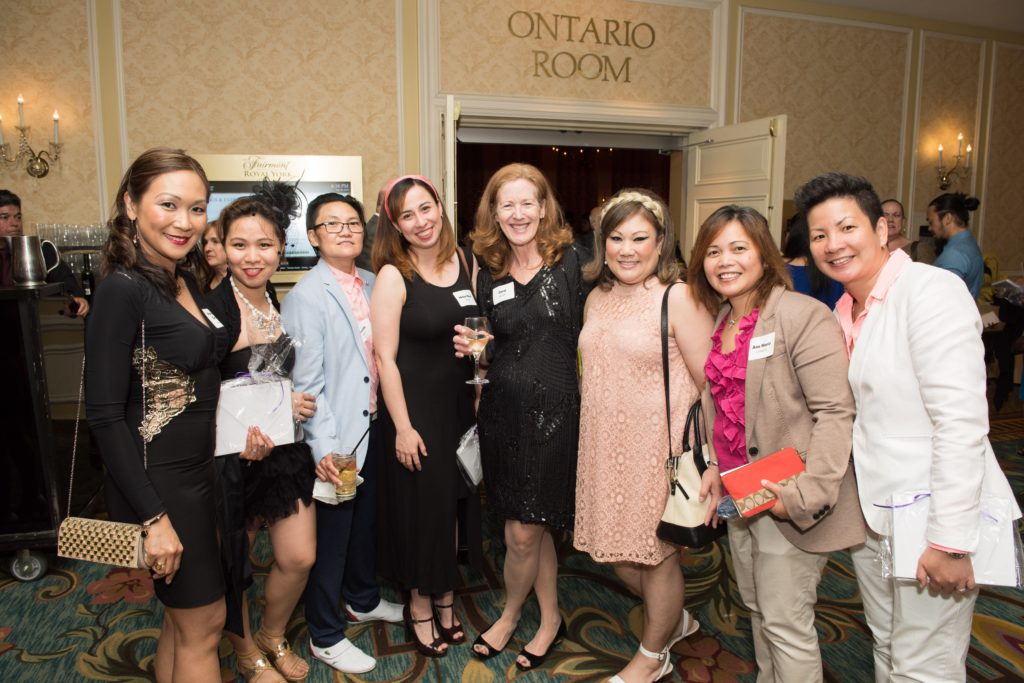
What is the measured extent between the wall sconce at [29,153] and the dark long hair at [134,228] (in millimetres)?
4100

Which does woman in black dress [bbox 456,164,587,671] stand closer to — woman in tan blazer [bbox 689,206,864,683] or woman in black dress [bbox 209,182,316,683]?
woman in tan blazer [bbox 689,206,864,683]

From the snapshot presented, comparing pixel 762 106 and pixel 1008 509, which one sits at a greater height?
pixel 762 106

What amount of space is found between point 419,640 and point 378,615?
11.5 inches

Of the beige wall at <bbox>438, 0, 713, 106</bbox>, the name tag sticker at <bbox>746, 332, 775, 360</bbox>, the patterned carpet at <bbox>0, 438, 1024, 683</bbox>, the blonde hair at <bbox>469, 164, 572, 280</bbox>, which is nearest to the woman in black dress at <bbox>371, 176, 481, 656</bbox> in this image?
the blonde hair at <bbox>469, 164, 572, 280</bbox>

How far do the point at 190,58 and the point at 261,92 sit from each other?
1.76 ft

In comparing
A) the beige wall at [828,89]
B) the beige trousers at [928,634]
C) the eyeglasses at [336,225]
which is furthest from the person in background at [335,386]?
the beige wall at [828,89]

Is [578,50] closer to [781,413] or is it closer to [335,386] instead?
[335,386]

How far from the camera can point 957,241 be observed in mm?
4875

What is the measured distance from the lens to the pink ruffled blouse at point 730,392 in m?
1.78

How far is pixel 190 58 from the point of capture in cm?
496

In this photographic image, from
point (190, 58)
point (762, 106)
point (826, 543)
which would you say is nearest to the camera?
point (826, 543)

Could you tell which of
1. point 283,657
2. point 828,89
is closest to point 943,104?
point 828,89

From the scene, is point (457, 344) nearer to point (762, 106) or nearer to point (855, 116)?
point (762, 106)

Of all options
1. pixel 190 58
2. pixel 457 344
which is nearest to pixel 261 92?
pixel 190 58
